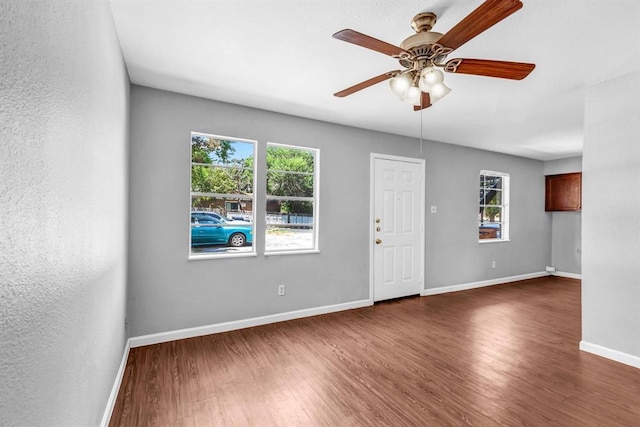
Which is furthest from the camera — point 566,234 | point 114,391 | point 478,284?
point 566,234

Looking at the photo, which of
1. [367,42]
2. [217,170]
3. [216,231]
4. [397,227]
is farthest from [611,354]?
[217,170]

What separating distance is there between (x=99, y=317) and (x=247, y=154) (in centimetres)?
238

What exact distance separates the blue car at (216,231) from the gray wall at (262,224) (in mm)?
169

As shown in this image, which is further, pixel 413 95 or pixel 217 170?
pixel 217 170

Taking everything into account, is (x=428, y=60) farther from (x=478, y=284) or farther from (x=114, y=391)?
(x=478, y=284)

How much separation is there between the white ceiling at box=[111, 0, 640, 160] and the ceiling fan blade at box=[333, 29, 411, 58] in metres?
0.29

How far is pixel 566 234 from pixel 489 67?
6.53m

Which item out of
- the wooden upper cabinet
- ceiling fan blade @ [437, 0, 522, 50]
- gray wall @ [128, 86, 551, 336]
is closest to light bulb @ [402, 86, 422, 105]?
ceiling fan blade @ [437, 0, 522, 50]

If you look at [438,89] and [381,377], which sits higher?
[438,89]

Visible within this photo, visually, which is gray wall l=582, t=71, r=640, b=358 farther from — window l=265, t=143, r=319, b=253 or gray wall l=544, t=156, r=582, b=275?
gray wall l=544, t=156, r=582, b=275

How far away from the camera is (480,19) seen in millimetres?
1446

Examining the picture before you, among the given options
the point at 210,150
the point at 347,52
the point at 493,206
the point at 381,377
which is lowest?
the point at 381,377

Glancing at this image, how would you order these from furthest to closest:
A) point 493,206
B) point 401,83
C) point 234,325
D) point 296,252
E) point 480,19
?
point 493,206
point 296,252
point 234,325
point 401,83
point 480,19

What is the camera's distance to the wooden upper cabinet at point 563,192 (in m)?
6.18
